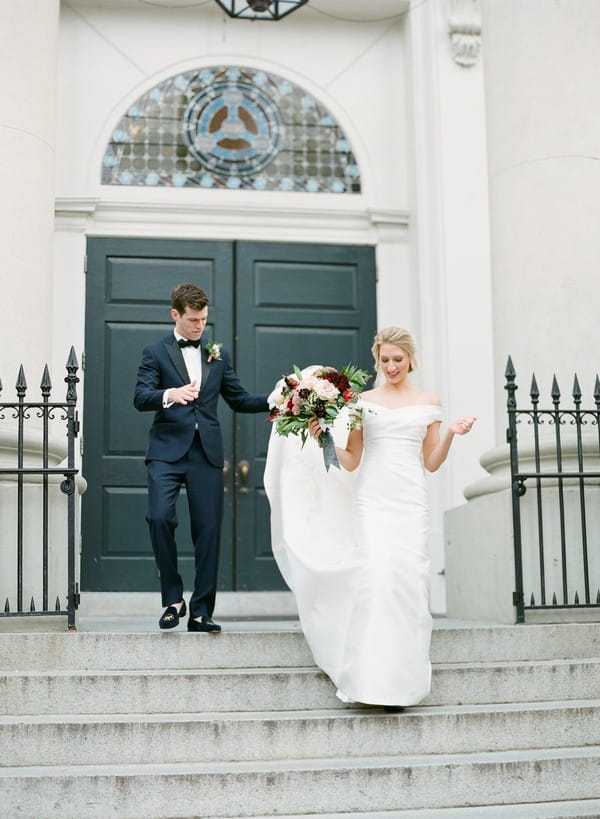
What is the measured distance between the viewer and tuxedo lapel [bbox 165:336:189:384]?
294 inches

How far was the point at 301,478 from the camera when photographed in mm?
7355

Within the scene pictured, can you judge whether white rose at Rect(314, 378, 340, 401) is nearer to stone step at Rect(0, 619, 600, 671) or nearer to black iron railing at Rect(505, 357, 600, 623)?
stone step at Rect(0, 619, 600, 671)

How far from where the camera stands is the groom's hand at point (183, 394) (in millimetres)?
7086

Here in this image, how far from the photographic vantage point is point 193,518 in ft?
23.9

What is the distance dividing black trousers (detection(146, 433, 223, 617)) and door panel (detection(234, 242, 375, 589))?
3.41 meters

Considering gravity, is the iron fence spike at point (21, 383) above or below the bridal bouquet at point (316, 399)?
above

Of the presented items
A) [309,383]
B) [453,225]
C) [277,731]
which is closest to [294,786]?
[277,731]

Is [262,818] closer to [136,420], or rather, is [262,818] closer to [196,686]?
[196,686]

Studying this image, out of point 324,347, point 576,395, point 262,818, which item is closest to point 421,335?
point 324,347

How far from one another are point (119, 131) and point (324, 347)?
2619 millimetres

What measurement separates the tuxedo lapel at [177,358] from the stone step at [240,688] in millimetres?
1718

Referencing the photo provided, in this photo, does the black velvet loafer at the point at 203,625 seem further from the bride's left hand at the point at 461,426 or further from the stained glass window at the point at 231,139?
the stained glass window at the point at 231,139

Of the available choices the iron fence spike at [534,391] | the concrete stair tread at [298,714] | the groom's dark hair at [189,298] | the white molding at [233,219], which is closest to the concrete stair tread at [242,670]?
the concrete stair tread at [298,714]

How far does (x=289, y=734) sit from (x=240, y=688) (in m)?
0.48
